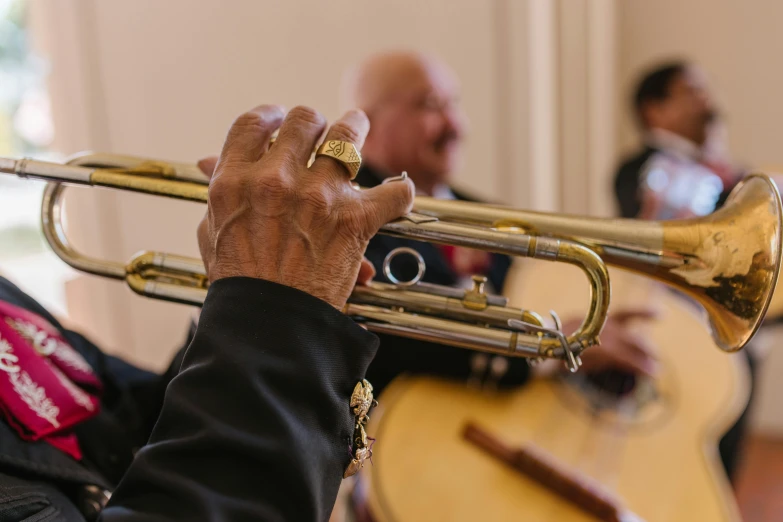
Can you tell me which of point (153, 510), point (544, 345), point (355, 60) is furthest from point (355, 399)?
point (355, 60)

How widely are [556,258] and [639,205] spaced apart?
5.51 ft

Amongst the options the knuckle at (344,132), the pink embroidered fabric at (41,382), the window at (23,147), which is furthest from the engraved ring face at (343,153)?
the window at (23,147)

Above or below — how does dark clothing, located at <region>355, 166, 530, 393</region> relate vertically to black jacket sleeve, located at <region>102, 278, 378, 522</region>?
below

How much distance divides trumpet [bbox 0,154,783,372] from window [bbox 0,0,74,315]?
1.15m

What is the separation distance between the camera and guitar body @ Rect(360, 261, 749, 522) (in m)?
1.08

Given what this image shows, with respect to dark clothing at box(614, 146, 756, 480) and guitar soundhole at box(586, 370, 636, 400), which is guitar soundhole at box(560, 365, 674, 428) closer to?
Answer: guitar soundhole at box(586, 370, 636, 400)

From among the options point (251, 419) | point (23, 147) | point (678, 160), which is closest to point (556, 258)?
point (251, 419)

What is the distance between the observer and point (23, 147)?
71.7 inches

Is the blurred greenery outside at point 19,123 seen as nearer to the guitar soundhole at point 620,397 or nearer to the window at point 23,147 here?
the window at point 23,147

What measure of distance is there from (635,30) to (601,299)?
9.28 feet

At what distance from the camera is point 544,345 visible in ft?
2.50

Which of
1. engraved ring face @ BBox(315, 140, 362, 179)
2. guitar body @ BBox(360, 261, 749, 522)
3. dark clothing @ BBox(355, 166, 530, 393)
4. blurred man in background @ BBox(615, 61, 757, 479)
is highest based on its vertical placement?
engraved ring face @ BBox(315, 140, 362, 179)

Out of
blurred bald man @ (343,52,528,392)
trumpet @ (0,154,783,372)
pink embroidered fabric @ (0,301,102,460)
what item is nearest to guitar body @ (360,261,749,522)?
blurred bald man @ (343,52,528,392)

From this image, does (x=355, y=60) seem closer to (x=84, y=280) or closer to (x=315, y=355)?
(x=84, y=280)
